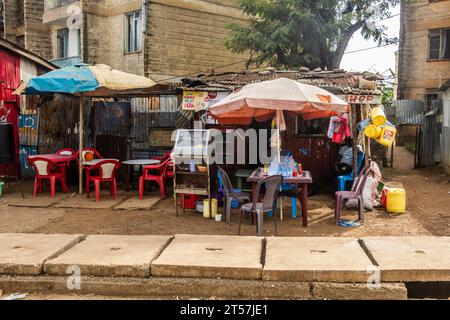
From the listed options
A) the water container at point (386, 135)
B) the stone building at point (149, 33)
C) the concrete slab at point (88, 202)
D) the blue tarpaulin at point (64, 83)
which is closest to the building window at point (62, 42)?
the stone building at point (149, 33)

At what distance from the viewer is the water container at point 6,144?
33.2ft

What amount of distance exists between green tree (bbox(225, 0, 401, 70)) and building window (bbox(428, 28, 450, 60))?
6335 mm

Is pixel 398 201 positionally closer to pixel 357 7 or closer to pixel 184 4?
pixel 357 7

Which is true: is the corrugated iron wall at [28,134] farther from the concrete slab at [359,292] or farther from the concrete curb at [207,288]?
the concrete slab at [359,292]

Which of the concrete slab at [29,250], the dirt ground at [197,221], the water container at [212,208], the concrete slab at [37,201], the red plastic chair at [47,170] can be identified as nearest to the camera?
the concrete slab at [29,250]

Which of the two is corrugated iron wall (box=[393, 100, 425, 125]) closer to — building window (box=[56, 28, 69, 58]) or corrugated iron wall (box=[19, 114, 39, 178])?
building window (box=[56, 28, 69, 58])

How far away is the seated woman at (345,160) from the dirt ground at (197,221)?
2.34 feet

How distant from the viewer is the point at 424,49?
74.1 feet

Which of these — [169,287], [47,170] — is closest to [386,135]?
[169,287]

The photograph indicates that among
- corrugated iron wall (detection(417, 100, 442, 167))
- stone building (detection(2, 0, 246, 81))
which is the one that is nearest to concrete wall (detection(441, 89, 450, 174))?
corrugated iron wall (detection(417, 100, 442, 167))

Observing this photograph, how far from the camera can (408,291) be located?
15.9 feet

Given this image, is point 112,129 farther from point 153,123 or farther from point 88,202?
point 88,202

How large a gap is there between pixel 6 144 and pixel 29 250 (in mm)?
5561

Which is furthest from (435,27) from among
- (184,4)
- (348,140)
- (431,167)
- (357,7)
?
(348,140)
